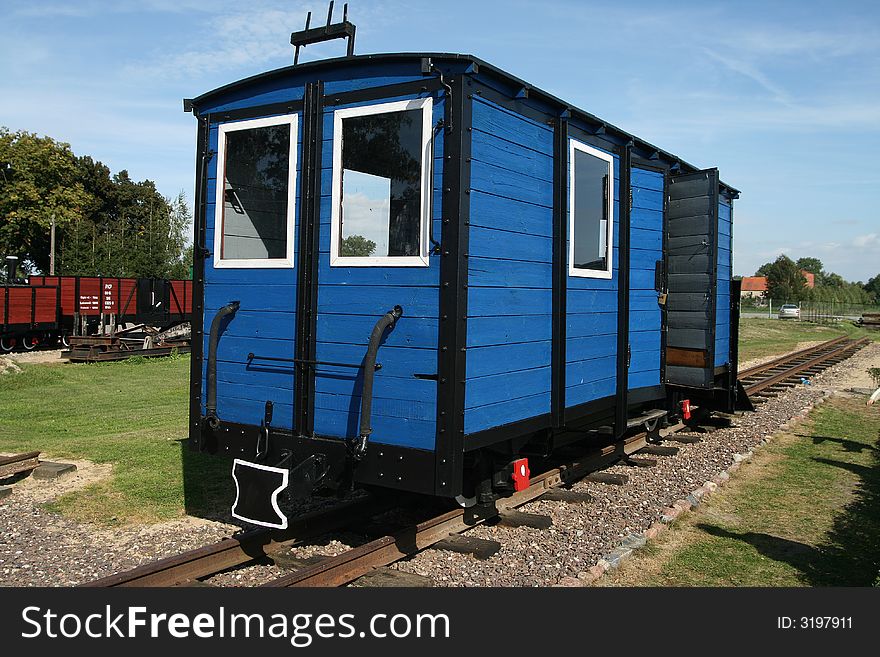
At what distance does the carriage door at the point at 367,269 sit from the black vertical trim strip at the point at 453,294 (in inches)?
3.0

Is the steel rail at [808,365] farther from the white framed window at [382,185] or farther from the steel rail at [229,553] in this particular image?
the white framed window at [382,185]

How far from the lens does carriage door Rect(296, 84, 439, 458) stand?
464 centimetres

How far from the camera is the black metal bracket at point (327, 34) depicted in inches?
210

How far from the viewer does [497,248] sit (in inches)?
196

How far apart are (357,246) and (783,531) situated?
13.7ft

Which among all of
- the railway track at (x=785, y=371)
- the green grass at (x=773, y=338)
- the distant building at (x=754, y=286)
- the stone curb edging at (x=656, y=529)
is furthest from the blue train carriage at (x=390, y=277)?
the distant building at (x=754, y=286)

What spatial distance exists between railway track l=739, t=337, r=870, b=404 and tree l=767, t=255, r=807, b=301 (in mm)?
51806

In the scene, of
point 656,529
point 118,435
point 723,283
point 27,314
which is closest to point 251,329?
Answer: point 656,529

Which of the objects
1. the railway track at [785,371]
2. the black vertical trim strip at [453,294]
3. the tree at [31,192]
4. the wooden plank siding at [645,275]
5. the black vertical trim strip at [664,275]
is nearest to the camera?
the black vertical trim strip at [453,294]

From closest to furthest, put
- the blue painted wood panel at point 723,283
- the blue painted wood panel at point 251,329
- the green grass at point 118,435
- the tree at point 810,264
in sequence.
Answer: the blue painted wood panel at point 251,329 → the green grass at point 118,435 → the blue painted wood panel at point 723,283 → the tree at point 810,264

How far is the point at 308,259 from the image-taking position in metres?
5.06

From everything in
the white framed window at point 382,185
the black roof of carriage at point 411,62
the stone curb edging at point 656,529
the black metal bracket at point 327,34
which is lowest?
the stone curb edging at point 656,529

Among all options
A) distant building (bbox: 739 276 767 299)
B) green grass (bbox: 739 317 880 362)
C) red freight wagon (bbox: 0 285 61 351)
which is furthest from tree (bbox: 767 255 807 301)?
red freight wagon (bbox: 0 285 61 351)
